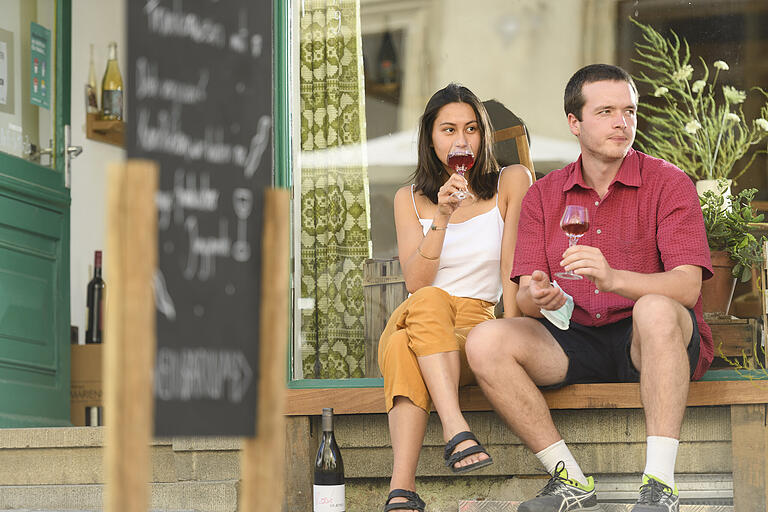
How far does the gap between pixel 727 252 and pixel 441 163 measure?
3.41 feet

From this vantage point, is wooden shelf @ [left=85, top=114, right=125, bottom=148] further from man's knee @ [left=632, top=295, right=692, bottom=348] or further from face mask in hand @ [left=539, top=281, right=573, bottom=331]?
man's knee @ [left=632, top=295, right=692, bottom=348]

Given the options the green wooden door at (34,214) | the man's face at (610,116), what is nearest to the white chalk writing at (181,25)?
the man's face at (610,116)

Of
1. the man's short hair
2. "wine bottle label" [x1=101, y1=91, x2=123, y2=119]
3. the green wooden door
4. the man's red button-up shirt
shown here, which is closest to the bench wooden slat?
the man's red button-up shirt

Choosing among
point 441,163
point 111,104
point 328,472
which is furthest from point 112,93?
point 328,472

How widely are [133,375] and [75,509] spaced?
196cm

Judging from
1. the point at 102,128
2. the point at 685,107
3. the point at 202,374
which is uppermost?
the point at 102,128

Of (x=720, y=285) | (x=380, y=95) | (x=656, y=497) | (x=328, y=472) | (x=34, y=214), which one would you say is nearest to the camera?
(x=656, y=497)

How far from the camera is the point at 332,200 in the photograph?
4.01m

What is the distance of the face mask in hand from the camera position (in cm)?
277

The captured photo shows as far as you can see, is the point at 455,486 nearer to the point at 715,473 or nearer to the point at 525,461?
the point at 525,461

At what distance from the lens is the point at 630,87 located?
2936 mm

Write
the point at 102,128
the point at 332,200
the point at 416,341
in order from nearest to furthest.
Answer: the point at 416,341 → the point at 332,200 → the point at 102,128

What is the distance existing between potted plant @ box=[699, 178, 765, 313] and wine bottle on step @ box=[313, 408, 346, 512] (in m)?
1.36

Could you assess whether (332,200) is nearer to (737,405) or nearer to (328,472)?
(328,472)
